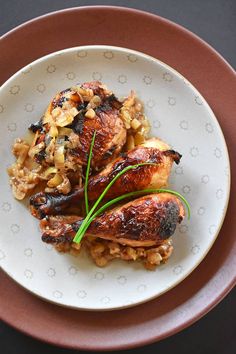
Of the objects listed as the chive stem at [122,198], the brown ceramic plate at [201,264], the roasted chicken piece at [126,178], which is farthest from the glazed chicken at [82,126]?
the brown ceramic plate at [201,264]

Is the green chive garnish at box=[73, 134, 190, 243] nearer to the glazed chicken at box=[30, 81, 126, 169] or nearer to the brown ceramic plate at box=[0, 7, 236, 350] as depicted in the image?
the glazed chicken at box=[30, 81, 126, 169]

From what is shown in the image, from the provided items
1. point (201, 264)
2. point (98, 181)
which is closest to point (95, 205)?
point (98, 181)

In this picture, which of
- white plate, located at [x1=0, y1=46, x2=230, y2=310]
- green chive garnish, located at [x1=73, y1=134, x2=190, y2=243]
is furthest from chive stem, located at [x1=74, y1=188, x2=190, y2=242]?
white plate, located at [x1=0, y1=46, x2=230, y2=310]

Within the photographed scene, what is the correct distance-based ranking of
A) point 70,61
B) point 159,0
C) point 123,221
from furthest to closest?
point 159,0, point 70,61, point 123,221

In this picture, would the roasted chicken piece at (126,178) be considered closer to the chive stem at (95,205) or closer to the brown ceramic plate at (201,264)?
the chive stem at (95,205)

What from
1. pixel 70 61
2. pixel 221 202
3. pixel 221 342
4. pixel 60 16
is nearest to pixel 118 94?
pixel 70 61

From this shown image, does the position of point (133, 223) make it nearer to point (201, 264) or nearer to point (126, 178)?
point (126, 178)

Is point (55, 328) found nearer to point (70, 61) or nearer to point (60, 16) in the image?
point (70, 61)
